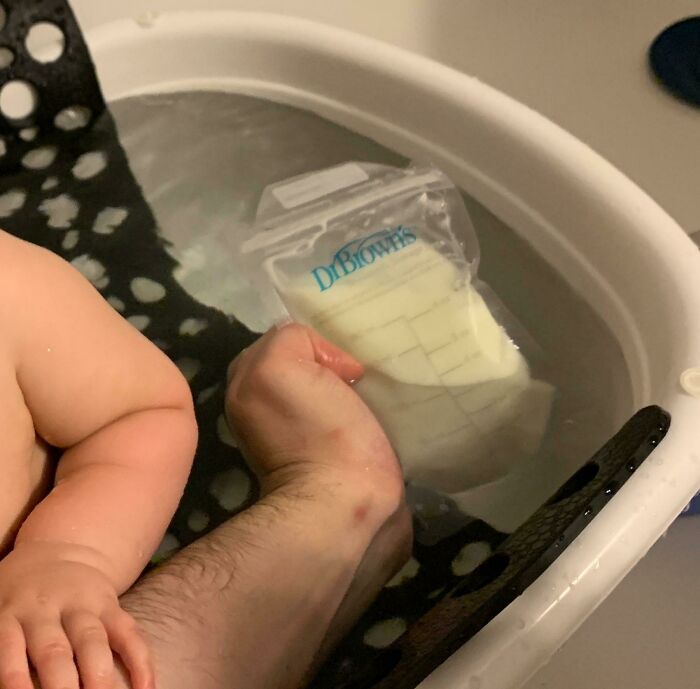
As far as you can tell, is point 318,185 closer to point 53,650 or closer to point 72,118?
point 72,118

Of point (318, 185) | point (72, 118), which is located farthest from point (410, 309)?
point (72, 118)

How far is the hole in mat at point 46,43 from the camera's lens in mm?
877

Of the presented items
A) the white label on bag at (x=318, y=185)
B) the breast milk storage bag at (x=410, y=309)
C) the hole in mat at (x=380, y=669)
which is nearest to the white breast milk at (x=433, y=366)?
the breast milk storage bag at (x=410, y=309)

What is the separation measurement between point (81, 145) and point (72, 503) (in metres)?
0.49

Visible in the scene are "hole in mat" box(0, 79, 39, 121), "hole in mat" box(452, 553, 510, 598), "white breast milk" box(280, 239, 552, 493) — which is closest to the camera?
"hole in mat" box(452, 553, 510, 598)

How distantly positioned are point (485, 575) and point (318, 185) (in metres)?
0.47

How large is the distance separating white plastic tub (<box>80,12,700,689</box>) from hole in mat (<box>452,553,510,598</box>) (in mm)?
30

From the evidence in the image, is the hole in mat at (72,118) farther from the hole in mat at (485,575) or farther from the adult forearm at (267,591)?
the hole in mat at (485,575)

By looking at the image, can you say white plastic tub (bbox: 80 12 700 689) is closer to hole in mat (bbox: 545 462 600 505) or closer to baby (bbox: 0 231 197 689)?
hole in mat (bbox: 545 462 600 505)

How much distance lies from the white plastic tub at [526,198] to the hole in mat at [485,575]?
0.03 meters

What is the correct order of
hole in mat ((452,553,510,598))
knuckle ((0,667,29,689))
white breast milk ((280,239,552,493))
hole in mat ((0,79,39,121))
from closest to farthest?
knuckle ((0,667,29,689)), hole in mat ((452,553,510,598)), white breast milk ((280,239,552,493)), hole in mat ((0,79,39,121))

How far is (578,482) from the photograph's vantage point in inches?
23.6

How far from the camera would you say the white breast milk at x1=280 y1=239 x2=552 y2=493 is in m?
0.76

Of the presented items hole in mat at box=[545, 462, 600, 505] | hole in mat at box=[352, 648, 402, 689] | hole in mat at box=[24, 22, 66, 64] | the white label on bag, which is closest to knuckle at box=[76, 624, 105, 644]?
hole in mat at box=[352, 648, 402, 689]
